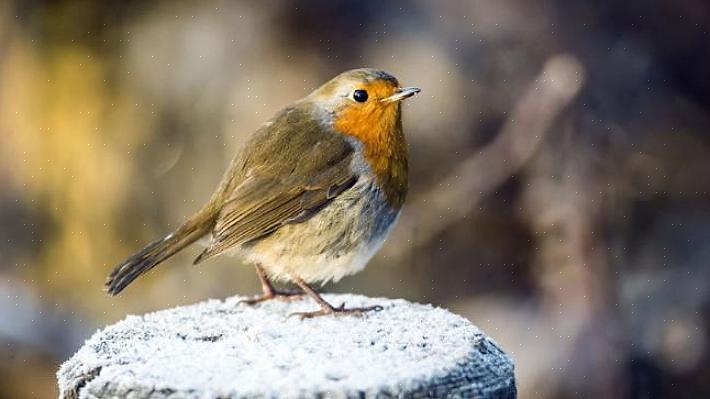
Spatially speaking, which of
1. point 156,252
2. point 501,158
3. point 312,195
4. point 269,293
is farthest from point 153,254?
point 501,158

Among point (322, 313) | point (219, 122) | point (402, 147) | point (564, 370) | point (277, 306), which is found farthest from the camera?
point (219, 122)

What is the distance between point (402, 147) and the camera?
3197mm

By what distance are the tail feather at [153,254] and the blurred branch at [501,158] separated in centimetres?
242

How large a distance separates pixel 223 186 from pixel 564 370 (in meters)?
2.49

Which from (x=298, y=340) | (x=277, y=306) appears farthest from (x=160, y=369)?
(x=277, y=306)

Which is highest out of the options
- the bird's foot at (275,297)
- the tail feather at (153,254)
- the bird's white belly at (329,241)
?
the tail feather at (153,254)

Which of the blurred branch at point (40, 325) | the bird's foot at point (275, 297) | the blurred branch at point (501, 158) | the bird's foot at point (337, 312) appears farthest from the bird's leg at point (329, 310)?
the blurred branch at point (40, 325)

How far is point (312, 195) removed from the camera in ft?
9.89

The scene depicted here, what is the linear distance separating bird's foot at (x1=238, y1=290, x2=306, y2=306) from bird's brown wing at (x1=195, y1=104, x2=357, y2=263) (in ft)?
0.55

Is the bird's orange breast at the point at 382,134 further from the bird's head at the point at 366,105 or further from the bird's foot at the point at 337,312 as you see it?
the bird's foot at the point at 337,312

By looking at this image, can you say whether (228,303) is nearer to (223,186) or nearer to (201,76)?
(223,186)

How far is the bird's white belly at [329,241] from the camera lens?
2996 millimetres

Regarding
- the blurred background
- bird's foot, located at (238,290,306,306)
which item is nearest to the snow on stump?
bird's foot, located at (238,290,306,306)

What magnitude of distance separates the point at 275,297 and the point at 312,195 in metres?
0.32
